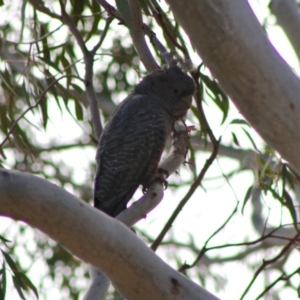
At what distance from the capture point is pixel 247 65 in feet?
6.99

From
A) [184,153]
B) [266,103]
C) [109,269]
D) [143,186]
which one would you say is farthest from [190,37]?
[143,186]

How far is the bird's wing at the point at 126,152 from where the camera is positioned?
333 cm

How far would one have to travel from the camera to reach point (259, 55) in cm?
215

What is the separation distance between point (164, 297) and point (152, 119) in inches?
69.2

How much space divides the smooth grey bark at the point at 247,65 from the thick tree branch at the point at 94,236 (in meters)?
0.52

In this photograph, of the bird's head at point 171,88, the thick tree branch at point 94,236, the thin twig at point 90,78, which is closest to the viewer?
the thick tree branch at point 94,236

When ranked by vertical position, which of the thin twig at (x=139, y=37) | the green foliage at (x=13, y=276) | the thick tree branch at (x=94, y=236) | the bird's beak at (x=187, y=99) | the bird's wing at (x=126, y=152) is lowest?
the thick tree branch at (x=94, y=236)

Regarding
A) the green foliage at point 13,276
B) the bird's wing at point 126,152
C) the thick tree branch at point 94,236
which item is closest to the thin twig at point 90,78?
the bird's wing at point 126,152

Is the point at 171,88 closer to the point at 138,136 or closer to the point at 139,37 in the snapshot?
the point at 138,136

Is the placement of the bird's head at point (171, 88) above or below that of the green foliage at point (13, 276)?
above

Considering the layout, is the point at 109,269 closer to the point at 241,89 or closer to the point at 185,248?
→ the point at 241,89

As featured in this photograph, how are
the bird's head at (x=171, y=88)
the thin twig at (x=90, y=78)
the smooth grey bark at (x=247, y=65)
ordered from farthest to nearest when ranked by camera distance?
the bird's head at (x=171, y=88) < the thin twig at (x=90, y=78) < the smooth grey bark at (x=247, y=65)

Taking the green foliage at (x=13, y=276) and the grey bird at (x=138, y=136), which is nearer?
the green foliage at (x=13, y=276)

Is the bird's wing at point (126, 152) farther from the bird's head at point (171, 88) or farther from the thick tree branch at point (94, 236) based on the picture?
the thick tree branch at point (94, 236)
